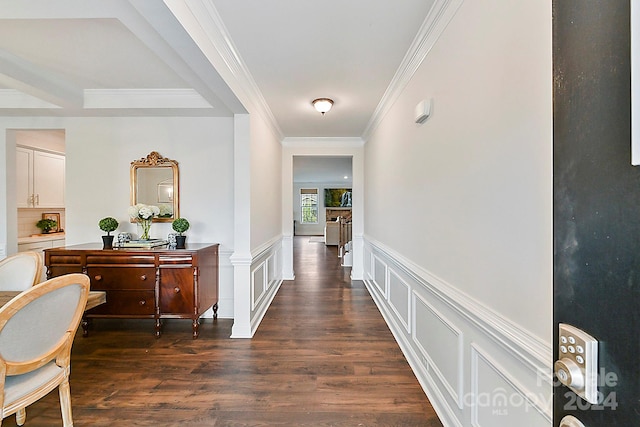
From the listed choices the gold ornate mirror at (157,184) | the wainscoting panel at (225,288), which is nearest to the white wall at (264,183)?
the wainscoting panel at (225,288)

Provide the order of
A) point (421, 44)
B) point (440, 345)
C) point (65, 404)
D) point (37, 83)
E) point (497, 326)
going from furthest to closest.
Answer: point (37, 83) < point (421, 44) < point (440, 345) < point (65, 404) < point (497, 326)

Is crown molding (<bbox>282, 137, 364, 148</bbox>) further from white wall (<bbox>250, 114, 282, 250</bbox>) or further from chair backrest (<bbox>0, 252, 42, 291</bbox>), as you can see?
chair backrest (<bbox>0, 252, 42, 291</bbox>)

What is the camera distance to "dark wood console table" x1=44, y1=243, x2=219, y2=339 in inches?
116

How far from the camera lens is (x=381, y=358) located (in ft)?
8.39

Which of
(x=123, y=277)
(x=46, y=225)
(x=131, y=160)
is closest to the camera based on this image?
(x=123, y=277)

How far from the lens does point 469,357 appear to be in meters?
1.51

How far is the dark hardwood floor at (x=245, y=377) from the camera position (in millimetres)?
1872

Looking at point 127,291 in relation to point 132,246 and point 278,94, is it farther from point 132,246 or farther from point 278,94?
point 278,94

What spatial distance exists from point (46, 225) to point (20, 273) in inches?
134

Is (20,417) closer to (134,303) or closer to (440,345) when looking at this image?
(134,303)

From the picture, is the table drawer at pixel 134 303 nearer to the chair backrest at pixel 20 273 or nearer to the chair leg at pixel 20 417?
the chair backrest at pixel 20 273

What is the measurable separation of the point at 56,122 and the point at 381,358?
14.2 feet

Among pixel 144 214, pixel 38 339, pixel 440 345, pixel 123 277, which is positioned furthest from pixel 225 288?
pixel 440 345

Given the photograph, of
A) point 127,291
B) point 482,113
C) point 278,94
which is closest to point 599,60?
point 482,113
